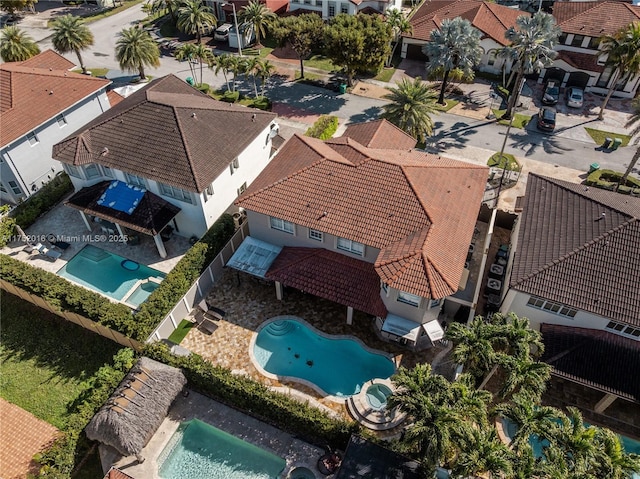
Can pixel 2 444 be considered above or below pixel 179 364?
below

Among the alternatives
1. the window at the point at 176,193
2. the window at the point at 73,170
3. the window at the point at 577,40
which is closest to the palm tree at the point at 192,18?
the window at the point at 73,170

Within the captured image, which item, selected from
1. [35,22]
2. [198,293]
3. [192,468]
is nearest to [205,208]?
[198,293]

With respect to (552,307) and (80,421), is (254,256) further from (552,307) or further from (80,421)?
(552,307)

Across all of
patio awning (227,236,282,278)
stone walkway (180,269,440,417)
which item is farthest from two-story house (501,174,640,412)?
patio awning (227,236,282,278)

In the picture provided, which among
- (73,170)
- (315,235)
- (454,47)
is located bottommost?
(315,235)

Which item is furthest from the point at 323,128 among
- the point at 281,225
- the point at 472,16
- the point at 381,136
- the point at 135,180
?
the point at 472,16

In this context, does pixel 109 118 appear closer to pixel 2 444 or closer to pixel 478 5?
pixel 2 444
